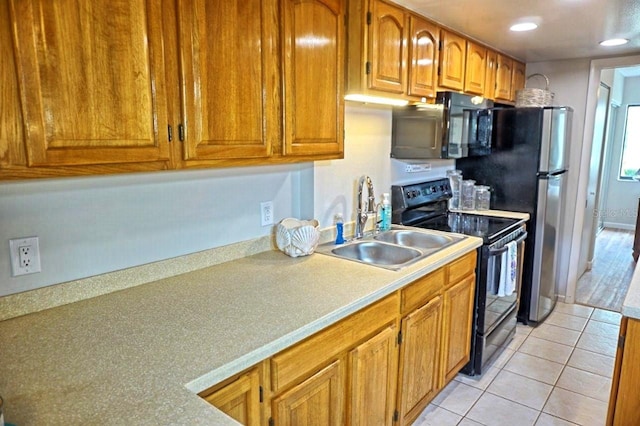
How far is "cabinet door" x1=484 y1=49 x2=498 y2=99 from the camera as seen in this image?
3092 mm

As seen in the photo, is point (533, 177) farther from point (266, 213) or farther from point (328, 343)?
point (328, 343)

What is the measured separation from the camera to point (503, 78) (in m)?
3.36

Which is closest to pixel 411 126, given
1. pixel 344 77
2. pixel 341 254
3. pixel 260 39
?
pixel 344 77

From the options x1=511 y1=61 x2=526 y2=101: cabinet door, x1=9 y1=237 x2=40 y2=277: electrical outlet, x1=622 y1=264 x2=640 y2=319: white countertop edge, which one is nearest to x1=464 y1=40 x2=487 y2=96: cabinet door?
x1=511 y1=61 x2=526 y2=101: cabinet door

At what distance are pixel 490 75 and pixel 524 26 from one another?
0.58 meters

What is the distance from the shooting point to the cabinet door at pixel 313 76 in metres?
1.72

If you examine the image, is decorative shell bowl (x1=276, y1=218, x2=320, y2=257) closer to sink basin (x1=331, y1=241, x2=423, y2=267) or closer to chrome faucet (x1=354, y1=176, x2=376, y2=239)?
sink basin (x1=331, y1=241, x2=423, y2=267)

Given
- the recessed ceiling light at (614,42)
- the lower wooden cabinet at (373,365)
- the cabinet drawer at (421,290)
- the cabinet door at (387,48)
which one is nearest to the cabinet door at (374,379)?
the lower wooden cabinet at (373,365)

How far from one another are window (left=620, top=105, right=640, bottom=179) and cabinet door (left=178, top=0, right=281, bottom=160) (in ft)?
22.6

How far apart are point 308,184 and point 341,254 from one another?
40 centimetres

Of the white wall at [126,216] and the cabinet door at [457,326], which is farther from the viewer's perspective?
the cabinet door at [457,326]

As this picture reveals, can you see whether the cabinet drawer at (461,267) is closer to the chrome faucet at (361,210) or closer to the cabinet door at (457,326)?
the cabinet door at (457,326)

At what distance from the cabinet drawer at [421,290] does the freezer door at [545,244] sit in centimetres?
158

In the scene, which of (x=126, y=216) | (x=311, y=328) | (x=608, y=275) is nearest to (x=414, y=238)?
(x=311, y=328)
